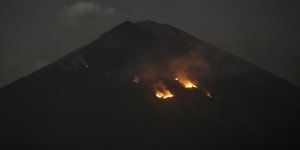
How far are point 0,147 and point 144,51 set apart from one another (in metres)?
35.2

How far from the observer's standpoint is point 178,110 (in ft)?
200

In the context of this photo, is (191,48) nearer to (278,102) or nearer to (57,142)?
(278,102)

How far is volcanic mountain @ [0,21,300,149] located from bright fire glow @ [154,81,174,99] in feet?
0.52

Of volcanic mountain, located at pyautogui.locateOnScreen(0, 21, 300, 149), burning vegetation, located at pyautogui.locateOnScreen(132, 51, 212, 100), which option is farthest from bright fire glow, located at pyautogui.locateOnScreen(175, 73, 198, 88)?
volcanic mountain, located at pyautogui.locateOnScreen(0, 21, 300, 149)

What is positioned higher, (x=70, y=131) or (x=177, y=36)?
(x=177, y=36)

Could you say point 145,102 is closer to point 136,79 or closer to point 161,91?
point 161,91

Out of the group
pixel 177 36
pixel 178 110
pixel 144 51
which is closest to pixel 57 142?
pixel 178 110

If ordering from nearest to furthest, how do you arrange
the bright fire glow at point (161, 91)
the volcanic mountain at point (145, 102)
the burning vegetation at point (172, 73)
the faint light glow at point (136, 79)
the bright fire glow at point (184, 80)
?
the volcanic mountain at point (145, 102), the bright fire glow at point (161, 91), the burning vegetation at point (172, 73), the faint light glow at point (136, 79), the bright fire glow at point (184, 80)

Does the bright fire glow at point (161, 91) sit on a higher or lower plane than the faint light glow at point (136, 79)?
higher

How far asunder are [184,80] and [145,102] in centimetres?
1123

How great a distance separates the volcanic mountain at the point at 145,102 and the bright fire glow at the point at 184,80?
0.55ft

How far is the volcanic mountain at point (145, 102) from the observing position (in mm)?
55812

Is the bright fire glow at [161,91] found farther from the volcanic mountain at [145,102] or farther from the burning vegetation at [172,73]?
the volcanic mountain at [145,102]

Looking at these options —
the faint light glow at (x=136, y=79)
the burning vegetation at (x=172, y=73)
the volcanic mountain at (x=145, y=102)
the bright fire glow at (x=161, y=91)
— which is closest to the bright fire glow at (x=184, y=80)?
the burning vegetation at (x=172, y=73)
